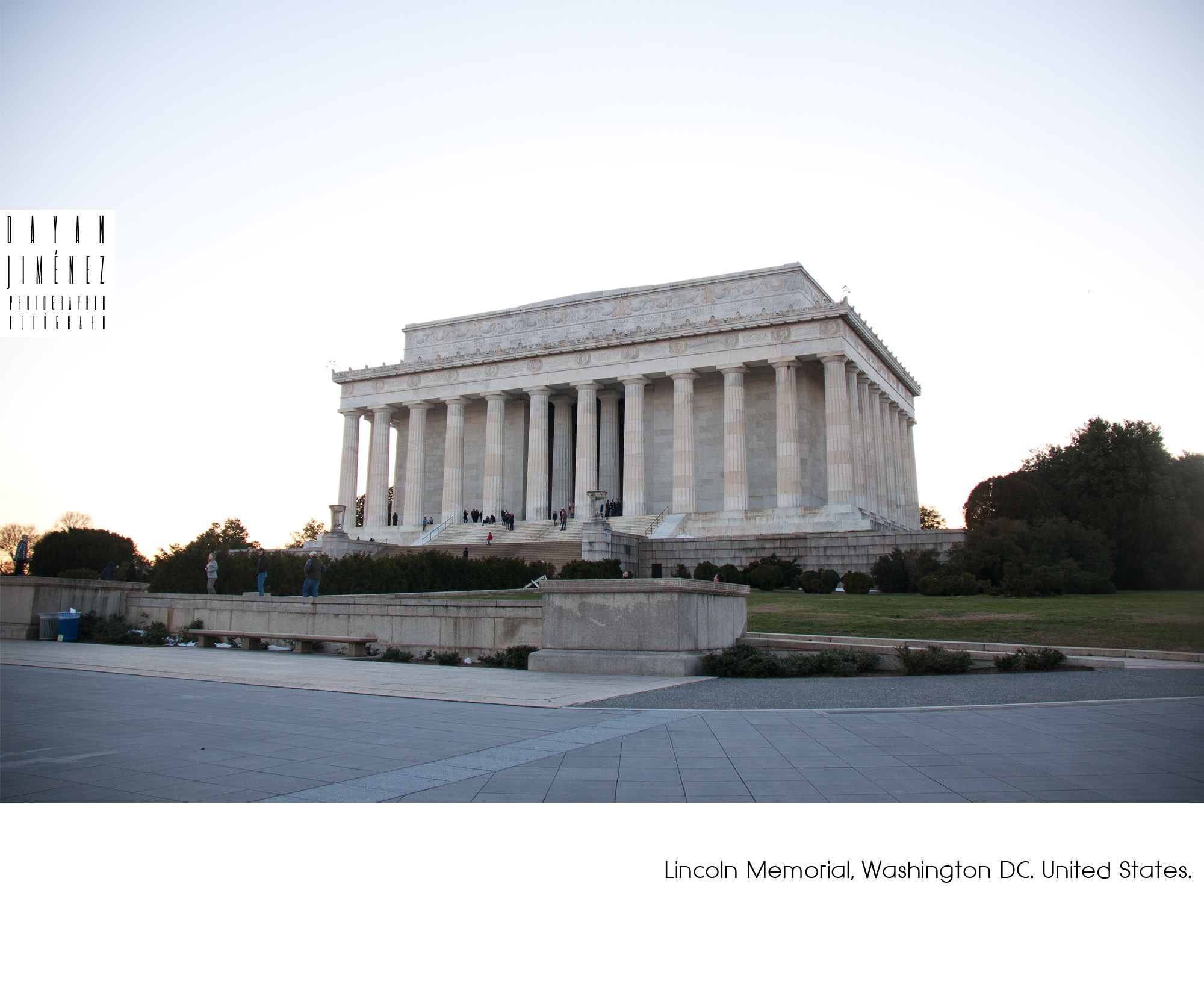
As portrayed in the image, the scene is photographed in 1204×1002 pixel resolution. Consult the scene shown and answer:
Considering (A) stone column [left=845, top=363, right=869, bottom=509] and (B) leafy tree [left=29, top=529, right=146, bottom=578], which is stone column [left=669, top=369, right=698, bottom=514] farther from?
(B) leafy tree [left=29, top=529, right=146, bottom=578]

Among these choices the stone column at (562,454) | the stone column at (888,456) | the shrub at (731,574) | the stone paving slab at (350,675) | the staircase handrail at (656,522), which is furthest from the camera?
the stone column at (562,454)

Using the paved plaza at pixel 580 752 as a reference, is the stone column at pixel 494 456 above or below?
above

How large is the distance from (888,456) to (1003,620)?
147ft

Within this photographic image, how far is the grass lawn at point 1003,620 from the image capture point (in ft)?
64.3

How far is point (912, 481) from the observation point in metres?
72.4

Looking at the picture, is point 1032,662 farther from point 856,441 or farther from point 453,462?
point 453,462

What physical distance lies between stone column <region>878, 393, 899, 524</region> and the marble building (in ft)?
0.71

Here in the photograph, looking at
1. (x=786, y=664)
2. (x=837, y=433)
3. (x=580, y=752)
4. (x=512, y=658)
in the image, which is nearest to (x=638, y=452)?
(x=837, y=433)

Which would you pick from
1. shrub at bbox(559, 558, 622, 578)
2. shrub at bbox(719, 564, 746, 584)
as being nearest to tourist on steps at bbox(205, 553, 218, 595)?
shrub at bbox(559, 558, 622, 578)

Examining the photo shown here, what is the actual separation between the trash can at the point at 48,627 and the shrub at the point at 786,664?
64.3ft

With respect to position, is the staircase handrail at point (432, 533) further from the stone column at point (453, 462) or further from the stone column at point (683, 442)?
the stone column at point (683, 442)

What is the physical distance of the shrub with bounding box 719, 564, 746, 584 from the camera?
131 feet

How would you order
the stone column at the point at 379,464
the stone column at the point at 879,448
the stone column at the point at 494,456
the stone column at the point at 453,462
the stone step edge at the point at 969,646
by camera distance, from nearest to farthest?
the stone step edge at the point at 969,646 → the stone column at the point at 879,448 → the stone column at the point at 494,456 → the stone column at the point at 453,462 → the stone column at the point at 379,464

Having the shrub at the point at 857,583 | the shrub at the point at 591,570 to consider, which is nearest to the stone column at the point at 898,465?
the shrub at the point at 857,583
